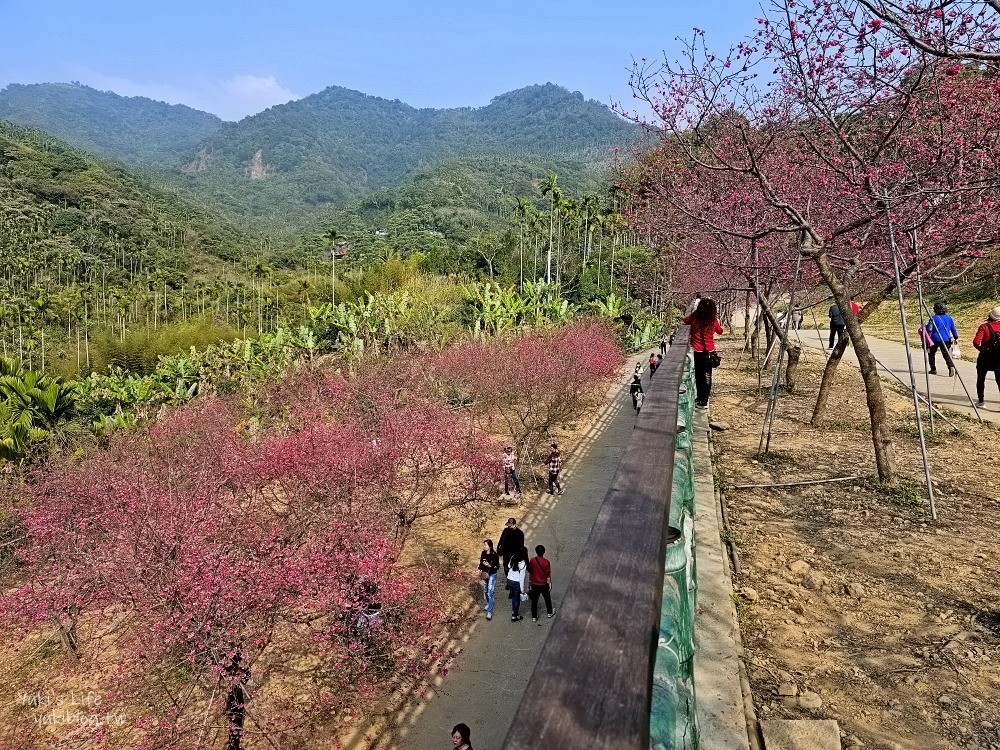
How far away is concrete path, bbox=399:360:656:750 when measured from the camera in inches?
243

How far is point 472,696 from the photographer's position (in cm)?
659

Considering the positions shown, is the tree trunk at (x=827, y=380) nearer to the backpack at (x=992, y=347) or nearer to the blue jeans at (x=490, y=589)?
the backpack at (x=992, y=347)

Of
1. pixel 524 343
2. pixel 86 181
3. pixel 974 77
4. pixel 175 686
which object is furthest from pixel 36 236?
pixel 974 77

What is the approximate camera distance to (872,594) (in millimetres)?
3133

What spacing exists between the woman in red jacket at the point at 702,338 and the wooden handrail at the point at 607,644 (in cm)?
417

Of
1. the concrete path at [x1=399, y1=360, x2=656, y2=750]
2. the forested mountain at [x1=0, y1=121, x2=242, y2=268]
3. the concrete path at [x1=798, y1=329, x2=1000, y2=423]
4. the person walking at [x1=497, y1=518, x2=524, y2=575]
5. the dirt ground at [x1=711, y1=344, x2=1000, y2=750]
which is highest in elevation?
the forested mountain at [x1=0, y1=121, x2=242, y2=268]

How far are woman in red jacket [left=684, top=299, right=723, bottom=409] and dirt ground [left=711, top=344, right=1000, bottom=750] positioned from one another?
917mm

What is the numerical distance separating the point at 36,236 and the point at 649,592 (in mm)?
74550

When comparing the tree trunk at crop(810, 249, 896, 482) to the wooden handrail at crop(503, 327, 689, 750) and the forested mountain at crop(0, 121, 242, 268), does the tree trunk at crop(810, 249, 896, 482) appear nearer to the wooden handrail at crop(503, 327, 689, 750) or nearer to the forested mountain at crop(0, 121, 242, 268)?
the wooden handrail at crop(503, 327, 689, 750)

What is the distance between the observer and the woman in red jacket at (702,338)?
205 inches

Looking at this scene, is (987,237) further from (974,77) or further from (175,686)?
(175,686)

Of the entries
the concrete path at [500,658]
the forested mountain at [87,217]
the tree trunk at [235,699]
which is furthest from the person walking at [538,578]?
the forested mountain at [87,217]

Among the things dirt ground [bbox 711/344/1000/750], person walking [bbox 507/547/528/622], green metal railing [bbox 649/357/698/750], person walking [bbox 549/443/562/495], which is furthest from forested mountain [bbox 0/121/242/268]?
green metal railing [bbox 649/357/698/750]

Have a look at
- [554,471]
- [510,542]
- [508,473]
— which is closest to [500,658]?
[510,542]
